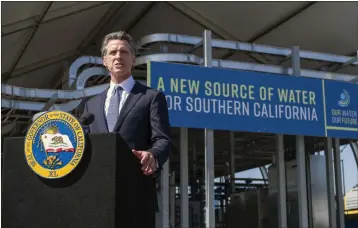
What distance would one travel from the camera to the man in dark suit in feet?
5.29

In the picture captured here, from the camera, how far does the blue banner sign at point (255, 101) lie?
7.41m

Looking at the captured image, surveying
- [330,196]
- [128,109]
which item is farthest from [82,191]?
[330,196]

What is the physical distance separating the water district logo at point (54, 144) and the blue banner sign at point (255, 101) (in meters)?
5.84

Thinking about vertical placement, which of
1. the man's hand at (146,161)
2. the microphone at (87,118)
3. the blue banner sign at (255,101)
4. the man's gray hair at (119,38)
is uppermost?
the blue banner sign at (255,101)

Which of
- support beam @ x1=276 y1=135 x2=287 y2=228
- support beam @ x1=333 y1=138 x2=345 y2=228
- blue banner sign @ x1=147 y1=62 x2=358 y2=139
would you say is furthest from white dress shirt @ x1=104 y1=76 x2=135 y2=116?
support beam @ x1=333 y1=138 x2=345 y2=228

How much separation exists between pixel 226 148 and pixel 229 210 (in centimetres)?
227

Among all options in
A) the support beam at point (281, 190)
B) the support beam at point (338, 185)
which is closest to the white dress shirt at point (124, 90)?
the support beam at point (281, 190)

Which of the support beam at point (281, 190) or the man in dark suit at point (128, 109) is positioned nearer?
the man in dark suit at point (128, 109)

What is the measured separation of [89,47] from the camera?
1293 centimetres

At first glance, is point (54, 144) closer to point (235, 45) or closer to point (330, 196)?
point (235, 45)

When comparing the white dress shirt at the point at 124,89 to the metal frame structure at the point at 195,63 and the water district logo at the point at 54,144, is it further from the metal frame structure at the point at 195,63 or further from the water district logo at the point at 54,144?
the metal frame structure at the point at 195,63

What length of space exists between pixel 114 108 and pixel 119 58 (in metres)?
0.17

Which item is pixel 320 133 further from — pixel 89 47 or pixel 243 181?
pixel 243 181

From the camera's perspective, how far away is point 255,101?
26.1 feet
